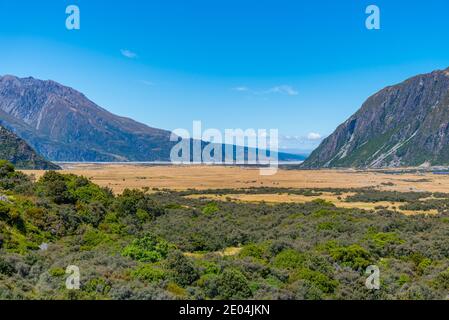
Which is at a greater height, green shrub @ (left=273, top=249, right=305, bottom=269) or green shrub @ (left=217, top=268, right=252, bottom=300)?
green shrub @ (left=217, top=268, right=252, bottom=300)

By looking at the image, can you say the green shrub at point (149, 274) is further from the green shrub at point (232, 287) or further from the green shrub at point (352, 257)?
the green shrub at point (352, 257)

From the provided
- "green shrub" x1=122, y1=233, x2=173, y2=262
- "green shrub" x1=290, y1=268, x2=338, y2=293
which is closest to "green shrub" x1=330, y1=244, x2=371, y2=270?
"green shrub" x1=290, y1=268, x2=338, y2=293

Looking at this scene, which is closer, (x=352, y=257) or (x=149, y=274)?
(x=149, y=274)

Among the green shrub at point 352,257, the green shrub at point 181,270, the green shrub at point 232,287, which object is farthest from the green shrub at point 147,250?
the green shrub at point 352,257

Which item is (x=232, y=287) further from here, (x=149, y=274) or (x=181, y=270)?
(x=149, y=274)

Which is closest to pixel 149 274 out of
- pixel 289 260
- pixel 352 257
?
pixel 289 260

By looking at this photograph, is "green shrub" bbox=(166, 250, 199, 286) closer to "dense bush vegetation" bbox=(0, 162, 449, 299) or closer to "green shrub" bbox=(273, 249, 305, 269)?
"dense bush vegetation" bbox=(0, 162, 449, 299)

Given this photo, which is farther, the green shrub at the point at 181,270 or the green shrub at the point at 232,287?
the green shrub at the point at 181,270

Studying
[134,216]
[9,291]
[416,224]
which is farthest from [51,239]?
[416,224]
